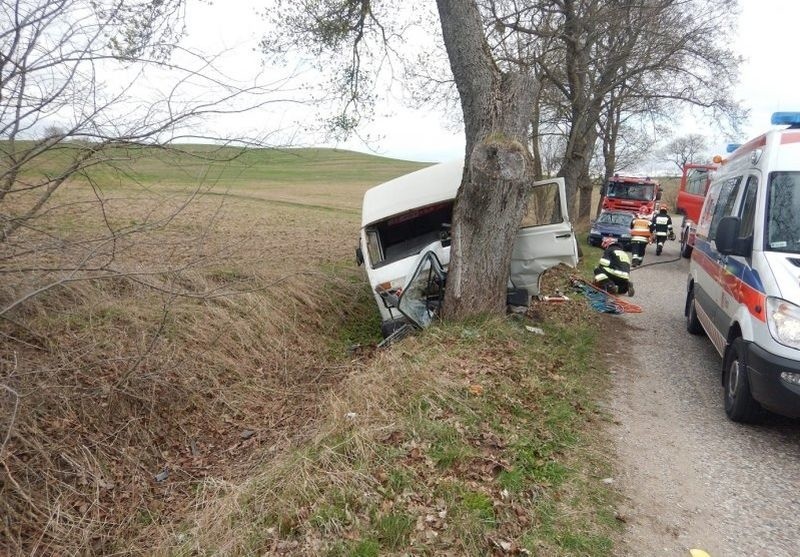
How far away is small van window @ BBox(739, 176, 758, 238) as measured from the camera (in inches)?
205

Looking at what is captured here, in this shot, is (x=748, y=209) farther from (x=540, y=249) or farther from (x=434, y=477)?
(x=434, y=477)

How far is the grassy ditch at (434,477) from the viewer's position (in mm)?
3199

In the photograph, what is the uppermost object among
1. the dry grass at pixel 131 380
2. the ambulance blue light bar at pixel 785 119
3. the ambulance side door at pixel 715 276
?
the ambulance blue light bar at pixel 785 119

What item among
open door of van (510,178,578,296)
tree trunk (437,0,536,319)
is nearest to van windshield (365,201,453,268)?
open door of van (510,178,578,296)

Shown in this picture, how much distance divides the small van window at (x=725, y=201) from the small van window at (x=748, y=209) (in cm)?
39

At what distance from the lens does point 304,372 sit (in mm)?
7363

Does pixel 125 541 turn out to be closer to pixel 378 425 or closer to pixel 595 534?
pixel 378 425

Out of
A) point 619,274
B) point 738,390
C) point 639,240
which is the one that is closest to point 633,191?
point 639,240

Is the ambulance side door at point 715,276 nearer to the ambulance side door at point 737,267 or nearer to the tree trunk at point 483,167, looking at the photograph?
the ambulance side door at point 737,267

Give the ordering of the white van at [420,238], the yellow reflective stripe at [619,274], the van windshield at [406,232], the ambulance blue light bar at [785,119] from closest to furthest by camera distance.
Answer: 1. the ambulance blue light bar at [785,119]
2. the white van at [420,238]
3. the van windshield at [406,232]
4. the yellow reflective stripe at [619,274]

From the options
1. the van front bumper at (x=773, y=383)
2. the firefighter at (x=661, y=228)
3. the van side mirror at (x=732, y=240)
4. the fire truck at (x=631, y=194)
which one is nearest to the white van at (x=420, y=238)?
the van side mirror at (x=732, y=240)

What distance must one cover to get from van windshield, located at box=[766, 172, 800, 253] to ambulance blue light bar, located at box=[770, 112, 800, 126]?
114cm

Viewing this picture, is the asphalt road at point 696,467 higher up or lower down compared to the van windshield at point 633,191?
lower down

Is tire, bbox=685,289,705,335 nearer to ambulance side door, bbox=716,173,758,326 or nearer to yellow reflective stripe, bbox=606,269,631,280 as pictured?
yellow reflective stripe, bbox=606,269,631,280
